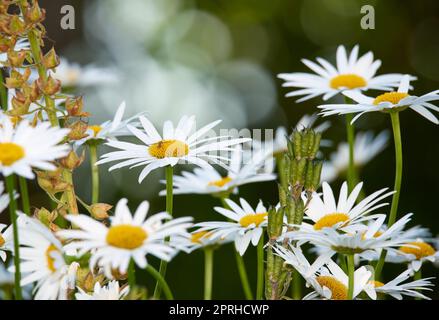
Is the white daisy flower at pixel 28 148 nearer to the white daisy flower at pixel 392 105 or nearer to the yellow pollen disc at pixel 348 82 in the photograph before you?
the white daisy flower at pixel 392 105

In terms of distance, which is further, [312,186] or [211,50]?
[211,50]

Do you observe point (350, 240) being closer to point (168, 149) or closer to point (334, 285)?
point (334, 285)

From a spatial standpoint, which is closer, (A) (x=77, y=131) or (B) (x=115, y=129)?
(A) (x=77, y=131)

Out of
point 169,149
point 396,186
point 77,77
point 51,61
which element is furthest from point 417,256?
point 77,77

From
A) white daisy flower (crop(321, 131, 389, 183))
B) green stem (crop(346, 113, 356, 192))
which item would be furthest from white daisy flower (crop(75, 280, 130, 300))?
white daisy flower (crop(321, 131, 389, 183))
